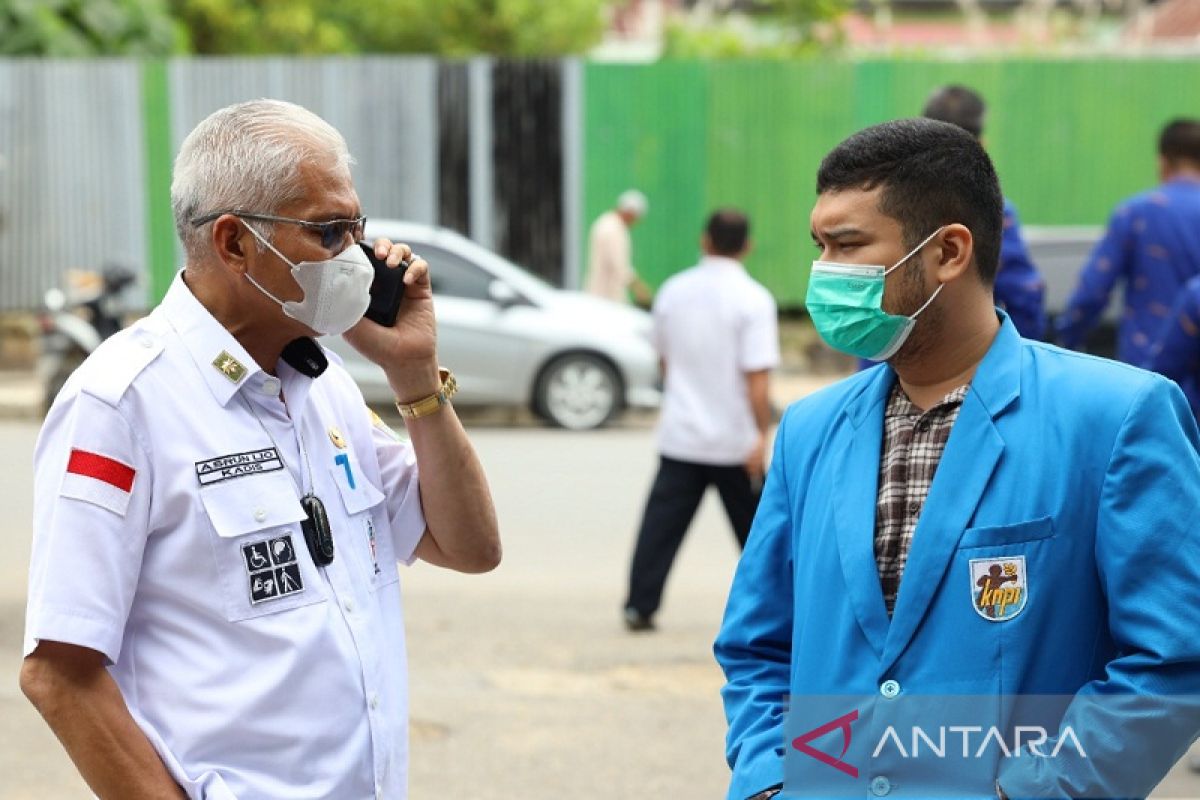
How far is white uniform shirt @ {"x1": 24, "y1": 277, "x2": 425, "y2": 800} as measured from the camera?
231cm

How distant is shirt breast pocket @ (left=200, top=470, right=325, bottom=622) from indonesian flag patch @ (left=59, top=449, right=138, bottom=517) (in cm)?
12

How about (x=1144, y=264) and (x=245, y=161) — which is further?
(x=1144, y=264)

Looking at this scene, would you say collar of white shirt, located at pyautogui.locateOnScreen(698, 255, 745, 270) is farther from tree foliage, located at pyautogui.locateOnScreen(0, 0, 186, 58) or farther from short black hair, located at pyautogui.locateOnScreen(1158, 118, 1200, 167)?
tree foliage, located at pyautogui.locateOnScreen(0, 0, 186, 58)

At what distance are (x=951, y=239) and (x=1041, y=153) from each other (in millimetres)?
15309

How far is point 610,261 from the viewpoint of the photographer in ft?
50.1

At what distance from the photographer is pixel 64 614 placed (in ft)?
7.45

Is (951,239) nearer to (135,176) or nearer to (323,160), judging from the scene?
(323,160)

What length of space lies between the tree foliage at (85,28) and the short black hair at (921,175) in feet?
53.4

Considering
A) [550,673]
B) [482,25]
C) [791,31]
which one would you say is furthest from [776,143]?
[550,673]

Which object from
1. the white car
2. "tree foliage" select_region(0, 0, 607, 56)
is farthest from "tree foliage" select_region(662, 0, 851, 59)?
the white car

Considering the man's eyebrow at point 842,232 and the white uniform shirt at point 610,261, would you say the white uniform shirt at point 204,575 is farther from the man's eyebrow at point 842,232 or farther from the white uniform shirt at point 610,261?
the white uniform shirt at point 610,261

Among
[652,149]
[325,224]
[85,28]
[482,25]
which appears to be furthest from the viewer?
[482,25]

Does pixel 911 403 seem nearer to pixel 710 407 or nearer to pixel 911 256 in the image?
pixel 911 256

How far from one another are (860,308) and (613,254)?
503 inches
